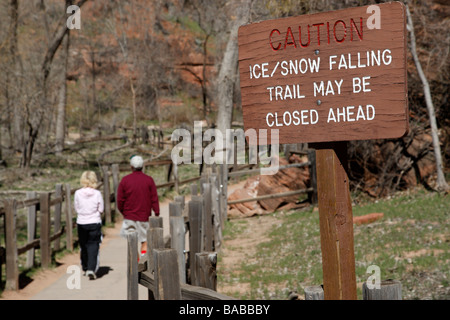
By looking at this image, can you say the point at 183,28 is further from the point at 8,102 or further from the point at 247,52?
the point at 247,52

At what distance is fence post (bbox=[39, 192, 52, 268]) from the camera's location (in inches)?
398

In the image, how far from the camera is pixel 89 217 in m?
9.26

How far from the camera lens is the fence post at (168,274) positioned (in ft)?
13.3

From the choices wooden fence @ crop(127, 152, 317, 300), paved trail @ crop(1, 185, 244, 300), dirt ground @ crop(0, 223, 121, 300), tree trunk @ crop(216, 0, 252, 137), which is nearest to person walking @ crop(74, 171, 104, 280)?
paved trail @ crop(1, 185, 244, 300)

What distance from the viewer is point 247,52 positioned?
11.7 feet

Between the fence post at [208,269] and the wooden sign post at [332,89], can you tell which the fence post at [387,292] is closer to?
the wooden sign post at [332,89]

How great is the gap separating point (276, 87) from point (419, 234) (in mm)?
6825

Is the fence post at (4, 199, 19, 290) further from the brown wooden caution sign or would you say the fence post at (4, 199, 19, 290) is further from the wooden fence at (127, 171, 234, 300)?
the brown wooden caution sign

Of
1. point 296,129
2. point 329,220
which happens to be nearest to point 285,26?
point 296,129

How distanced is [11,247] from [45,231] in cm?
142

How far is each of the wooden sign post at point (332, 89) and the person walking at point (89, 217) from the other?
19.8 ft

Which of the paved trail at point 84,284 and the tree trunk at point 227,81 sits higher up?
the tree trunk at point 227,81

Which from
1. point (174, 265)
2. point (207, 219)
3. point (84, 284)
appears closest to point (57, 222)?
point (84, 284)

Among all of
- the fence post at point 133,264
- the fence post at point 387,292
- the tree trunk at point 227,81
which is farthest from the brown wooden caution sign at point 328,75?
the tree trunk at point 227,81
